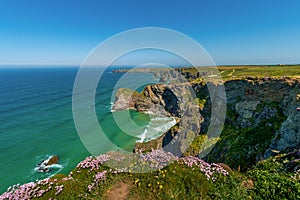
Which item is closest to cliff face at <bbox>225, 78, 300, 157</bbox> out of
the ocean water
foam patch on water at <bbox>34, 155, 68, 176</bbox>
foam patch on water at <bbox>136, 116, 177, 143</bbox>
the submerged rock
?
foam patch on water at <bbox>136, 116, 177, 143</bbox>

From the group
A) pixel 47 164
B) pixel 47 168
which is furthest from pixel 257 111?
pixel 47 164

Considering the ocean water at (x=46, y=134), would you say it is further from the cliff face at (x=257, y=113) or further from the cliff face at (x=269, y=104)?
the cliff face at (x=269, y=104)

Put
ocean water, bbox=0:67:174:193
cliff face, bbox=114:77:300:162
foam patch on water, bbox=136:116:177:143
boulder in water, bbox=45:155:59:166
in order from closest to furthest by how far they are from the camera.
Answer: cliff face, bbox=114:77:300:162, ocean water, bbox=0:67:174:193, boulder in water, bbox=45:155:59:166, foam patch on water, bbox=136:116:177:143

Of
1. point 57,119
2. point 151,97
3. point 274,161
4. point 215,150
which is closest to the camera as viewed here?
point 274,161

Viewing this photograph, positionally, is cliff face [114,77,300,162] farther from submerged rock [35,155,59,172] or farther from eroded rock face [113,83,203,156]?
submerged rock [35,155,59,172]

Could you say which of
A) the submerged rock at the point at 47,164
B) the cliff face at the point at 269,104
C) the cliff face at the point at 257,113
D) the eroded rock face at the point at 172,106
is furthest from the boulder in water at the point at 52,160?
the cliff face at the point at 269,104

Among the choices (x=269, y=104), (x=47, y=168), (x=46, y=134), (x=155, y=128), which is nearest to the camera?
(x=269, y=104)

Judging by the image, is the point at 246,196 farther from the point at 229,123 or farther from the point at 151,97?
the point at 151,97

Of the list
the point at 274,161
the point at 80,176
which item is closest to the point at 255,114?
the point at 274,161

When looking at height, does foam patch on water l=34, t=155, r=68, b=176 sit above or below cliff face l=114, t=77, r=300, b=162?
below

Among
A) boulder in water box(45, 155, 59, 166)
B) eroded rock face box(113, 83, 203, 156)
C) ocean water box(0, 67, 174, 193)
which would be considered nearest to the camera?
ocean water box(0, 67, 174, 193)

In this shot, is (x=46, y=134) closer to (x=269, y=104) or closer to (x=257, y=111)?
(x=257, y=111)
